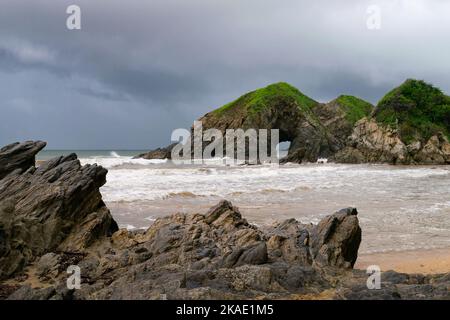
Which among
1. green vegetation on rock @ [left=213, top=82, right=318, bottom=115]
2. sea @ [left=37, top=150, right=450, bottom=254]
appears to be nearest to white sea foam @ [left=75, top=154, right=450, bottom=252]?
sea @ [left=37, top=150, right=450, bottom=254]

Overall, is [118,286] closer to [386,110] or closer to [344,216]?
[344,216]

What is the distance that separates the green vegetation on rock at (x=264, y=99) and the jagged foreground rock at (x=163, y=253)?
54.5 m

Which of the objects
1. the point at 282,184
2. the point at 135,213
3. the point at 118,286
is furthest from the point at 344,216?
the point at 282,184

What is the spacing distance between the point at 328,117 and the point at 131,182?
Result: 61.2m

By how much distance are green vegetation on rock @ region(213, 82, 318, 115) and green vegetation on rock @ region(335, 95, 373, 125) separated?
14.2 metres

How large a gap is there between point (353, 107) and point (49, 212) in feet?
263

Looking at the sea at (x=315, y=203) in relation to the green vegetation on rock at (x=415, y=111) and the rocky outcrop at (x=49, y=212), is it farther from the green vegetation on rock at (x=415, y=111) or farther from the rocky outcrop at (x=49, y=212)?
the green vegetation on rock at (x=415, y=111)

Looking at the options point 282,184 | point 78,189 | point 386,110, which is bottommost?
point 282,184

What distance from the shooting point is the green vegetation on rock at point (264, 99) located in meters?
65.3

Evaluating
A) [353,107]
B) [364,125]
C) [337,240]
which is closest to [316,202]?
[337,240]

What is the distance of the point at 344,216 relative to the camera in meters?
9.42

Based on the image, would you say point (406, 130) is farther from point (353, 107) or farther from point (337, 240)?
point (337, 240)

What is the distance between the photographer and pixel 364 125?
5988cm
